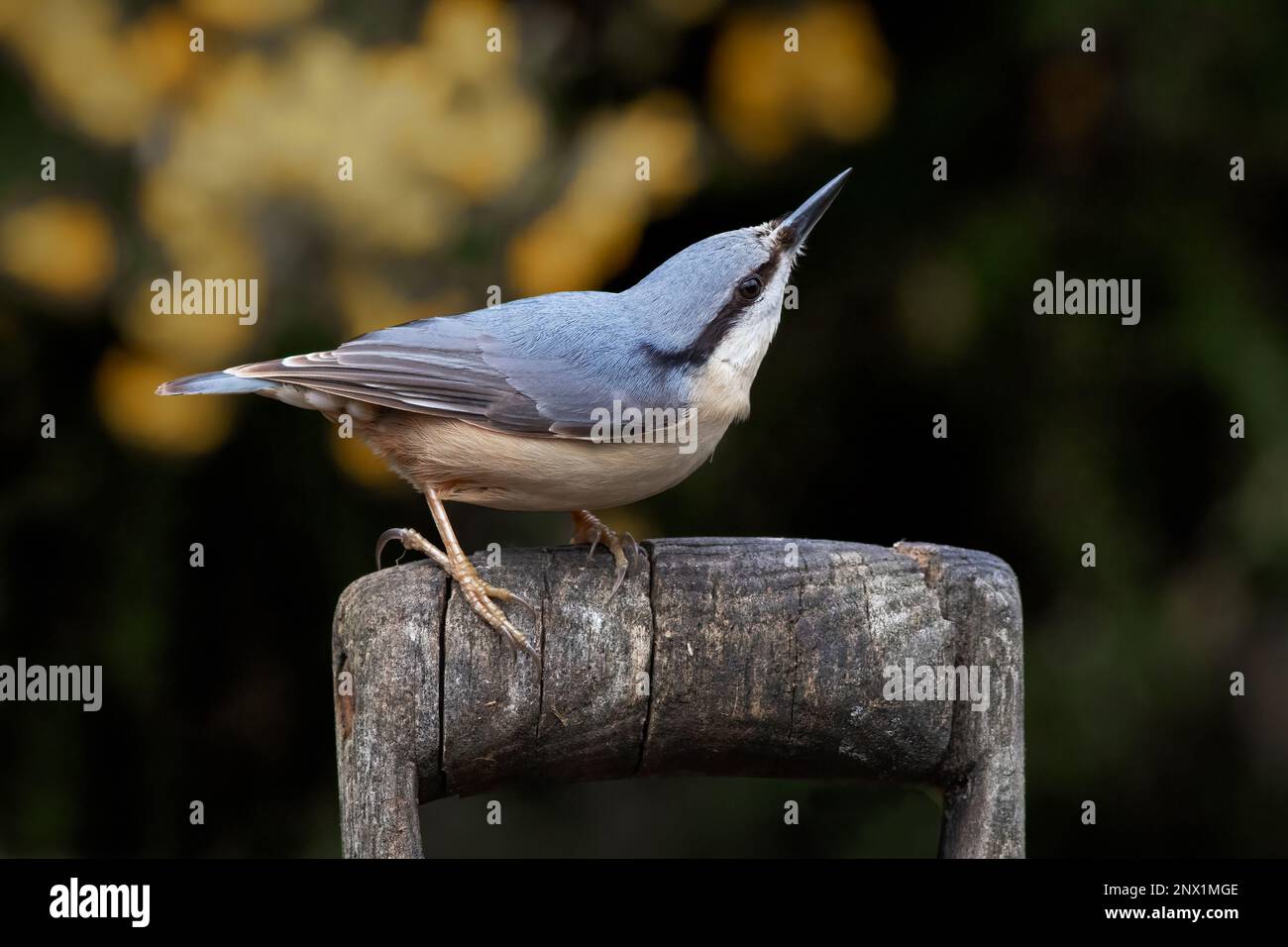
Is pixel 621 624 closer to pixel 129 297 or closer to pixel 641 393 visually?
pixel 641 393

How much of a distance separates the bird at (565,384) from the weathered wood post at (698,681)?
0.80 feet

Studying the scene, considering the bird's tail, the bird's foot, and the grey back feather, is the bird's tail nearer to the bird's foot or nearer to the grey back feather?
the grey back feather

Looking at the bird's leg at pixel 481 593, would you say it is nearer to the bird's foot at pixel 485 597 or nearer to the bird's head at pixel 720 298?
the bird's foot at pixel 485 597

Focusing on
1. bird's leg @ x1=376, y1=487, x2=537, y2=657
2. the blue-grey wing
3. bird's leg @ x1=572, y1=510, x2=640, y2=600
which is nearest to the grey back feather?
the blue-grey wing

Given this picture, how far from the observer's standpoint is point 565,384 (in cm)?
320

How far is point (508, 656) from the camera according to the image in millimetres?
A: 2803

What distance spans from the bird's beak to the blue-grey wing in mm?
415

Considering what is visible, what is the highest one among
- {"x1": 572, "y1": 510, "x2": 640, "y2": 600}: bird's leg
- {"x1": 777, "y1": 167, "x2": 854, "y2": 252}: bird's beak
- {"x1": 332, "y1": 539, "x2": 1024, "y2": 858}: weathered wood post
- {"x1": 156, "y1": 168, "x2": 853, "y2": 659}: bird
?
{"x1": 777, "y1": 167, "x2": 854, "y2": 252}: bird's beak

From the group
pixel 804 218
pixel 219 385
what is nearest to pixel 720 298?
pixel 804 218

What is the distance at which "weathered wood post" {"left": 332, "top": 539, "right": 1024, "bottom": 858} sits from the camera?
2.76m

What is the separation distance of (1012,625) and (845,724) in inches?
15.1

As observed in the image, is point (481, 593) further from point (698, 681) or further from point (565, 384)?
point (565, 384)

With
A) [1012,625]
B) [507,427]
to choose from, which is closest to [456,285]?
[507,427]

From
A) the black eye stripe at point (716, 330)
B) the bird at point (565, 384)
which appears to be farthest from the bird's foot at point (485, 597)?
the black eye stripe at point (716, 330)
